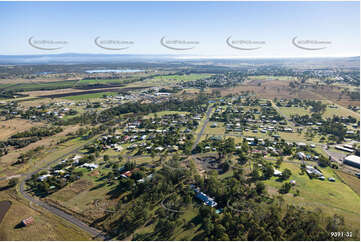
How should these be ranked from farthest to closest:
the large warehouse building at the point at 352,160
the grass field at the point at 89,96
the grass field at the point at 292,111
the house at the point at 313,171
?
the grass field at the point at 89,96, the grass field at the point at 292,111, the large warehouse building at the point at 352,160, the house at the point at 313,171

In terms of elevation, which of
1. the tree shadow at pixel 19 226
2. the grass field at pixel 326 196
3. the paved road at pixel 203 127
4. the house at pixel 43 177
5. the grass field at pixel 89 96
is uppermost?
the grass field at pixel 89 96

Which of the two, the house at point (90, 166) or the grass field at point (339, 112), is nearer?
the house at point (90, 166)

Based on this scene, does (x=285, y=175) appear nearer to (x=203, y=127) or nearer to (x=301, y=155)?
(x=301, y=155)

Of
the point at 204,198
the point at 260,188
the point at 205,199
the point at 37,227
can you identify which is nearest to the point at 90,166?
the point at 37,227

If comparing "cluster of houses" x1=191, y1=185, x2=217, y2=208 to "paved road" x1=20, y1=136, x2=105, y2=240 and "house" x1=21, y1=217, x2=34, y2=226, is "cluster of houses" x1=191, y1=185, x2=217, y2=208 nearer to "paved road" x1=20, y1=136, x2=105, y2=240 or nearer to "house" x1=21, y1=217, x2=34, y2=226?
"paved road" x1=20, y1=136, x2=105, y2=240

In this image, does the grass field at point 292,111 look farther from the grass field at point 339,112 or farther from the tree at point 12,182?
the tree at point 12,182

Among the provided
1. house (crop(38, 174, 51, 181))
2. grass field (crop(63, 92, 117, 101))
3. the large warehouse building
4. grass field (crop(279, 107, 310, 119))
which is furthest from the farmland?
grass field (crop(63, 92, 117, 101))

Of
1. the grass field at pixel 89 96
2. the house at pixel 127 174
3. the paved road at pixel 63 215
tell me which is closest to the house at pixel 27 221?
the paved road at pixel 63 215
